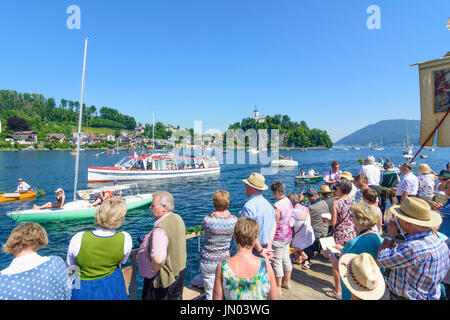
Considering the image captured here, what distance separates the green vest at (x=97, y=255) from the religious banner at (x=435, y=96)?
25.0ft

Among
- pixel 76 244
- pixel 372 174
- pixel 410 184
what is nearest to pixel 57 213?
pixel 76 244

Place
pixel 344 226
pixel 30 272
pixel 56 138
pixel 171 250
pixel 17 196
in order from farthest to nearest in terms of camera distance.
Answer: pixel 56 138 < pixel 17 196 < pixel 344 226 < pixel 171 250 < pixel 30 272

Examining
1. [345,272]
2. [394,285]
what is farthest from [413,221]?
[345,272]

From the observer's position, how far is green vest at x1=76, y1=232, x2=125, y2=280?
2.28m

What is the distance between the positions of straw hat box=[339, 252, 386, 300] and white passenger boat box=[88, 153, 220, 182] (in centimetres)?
3151

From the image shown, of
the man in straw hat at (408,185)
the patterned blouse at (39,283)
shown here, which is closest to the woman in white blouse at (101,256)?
Result: the patterned blouse at (39,283)

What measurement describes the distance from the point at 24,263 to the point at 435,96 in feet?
28.6

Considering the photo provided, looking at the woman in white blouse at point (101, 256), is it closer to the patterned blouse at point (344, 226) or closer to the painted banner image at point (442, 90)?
the patterned blouse at point (344, 226)

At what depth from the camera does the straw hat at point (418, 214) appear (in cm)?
225

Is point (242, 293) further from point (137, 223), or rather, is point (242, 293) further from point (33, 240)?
point (137, 223)

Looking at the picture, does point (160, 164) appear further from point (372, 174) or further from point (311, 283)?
point (311, 283)

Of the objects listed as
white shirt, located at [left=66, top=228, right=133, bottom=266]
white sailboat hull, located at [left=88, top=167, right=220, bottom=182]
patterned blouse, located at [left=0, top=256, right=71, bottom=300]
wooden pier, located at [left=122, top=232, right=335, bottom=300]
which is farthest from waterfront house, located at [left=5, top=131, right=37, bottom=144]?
patterned blouse, located at [left=0, top=256, right=71, bottom=300]

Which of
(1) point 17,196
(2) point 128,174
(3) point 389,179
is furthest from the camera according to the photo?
(2) point 128,174

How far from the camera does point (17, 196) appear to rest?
777 inches
